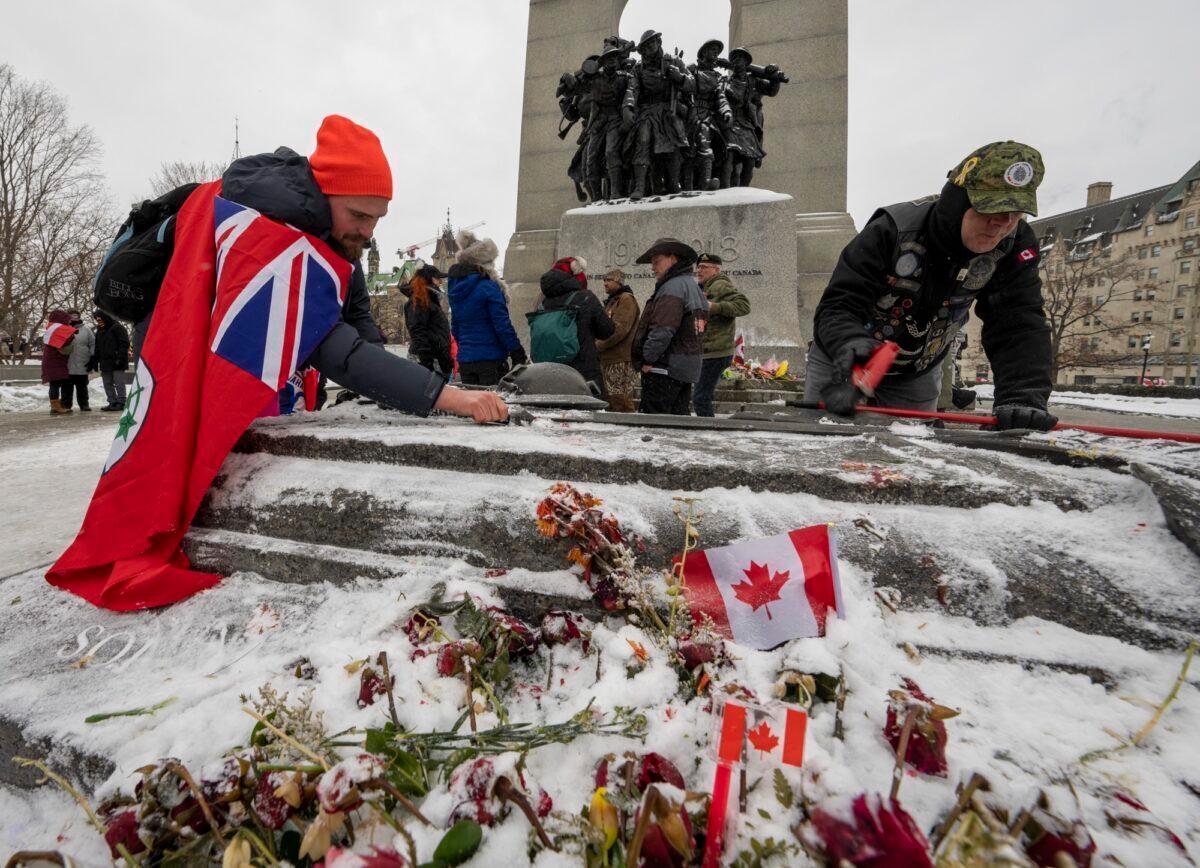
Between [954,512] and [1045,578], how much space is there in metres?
0.20

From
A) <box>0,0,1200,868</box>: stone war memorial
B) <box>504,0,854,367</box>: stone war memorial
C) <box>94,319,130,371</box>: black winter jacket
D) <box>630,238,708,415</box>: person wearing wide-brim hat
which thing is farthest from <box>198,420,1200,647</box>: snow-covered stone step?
<box>94,319,130,371</box>: black winter jacket

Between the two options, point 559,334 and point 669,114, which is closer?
point 559,334

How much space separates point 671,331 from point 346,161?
101 inches

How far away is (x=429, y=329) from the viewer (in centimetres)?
466

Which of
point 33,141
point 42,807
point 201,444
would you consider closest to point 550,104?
point 201,444

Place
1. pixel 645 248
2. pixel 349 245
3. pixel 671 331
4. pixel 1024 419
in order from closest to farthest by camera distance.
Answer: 1. pixel 349 245
2. pixel 1024 419
3. pixel 671 331
4. pixel 645 248

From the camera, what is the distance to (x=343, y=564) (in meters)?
1.23

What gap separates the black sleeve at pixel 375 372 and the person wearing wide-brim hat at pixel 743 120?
8737 millimetres

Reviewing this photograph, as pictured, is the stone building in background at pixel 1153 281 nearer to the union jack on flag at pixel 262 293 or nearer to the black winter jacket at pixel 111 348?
the black winter jacket at pixel 111 348

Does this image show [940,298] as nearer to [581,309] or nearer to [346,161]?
[346,161]

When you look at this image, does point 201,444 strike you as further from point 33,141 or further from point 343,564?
point 33,141

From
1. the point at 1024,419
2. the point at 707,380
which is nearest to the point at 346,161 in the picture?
the point at 1024,419

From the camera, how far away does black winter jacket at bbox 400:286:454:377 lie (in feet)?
15.1

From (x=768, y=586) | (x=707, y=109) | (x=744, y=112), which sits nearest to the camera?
(x=768, y=586)
